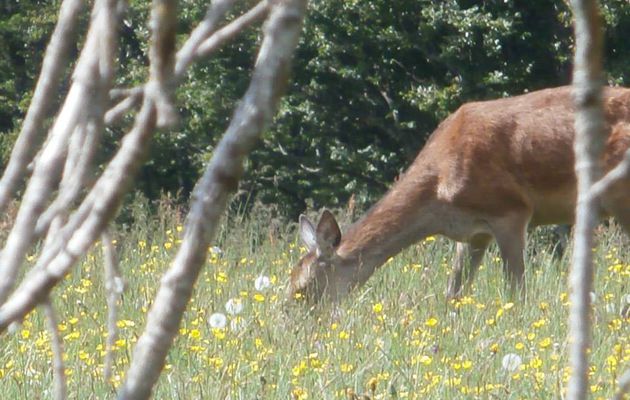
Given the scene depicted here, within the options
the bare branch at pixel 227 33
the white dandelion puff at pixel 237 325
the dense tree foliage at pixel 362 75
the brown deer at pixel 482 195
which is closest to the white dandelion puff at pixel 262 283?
the brown deer at pixel 482 195

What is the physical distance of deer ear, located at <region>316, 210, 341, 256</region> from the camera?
933 cm

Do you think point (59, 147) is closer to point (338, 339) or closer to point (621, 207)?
point (338, 339)

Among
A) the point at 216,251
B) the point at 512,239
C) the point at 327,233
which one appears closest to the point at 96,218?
the point at 216,251

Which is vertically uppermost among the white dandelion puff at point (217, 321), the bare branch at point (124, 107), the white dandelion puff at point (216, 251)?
the bare branch at point (124, 107)

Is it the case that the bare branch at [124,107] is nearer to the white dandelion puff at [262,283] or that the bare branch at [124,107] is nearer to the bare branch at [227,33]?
the bare branch at [227,33]

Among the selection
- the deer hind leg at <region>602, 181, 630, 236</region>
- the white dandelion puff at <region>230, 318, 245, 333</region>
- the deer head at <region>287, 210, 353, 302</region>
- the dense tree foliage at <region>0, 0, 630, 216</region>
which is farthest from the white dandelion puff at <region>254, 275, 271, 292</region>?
the dense tree foliage at <region>0, 0, 630, 216</region>

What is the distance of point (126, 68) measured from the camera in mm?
19641

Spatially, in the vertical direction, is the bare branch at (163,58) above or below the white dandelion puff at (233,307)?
above

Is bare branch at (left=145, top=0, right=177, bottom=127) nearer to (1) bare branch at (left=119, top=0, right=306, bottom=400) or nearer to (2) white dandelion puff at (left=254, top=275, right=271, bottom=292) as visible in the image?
(1) bare branch at (left=119, top=0, right=306, bottom=400)

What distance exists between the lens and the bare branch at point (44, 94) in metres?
1.31

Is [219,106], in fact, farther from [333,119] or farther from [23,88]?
[23,88]

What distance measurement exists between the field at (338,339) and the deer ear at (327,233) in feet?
1.08

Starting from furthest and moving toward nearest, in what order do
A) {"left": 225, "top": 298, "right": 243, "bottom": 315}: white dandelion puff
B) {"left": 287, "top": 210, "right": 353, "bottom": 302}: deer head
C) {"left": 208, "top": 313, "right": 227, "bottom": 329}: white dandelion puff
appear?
1. {"left": 287, "top": 210, "right": 353, "bottom": 302}: deer head
2. {"left": 225, "top": 298, "right": 243, "bottom": 315}: white dandelion puff
3. {"left": 208, "top": 313, "right": 227, "bottom": 329}: white dandelion puff

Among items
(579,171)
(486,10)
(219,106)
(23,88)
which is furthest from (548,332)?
(23,88)
